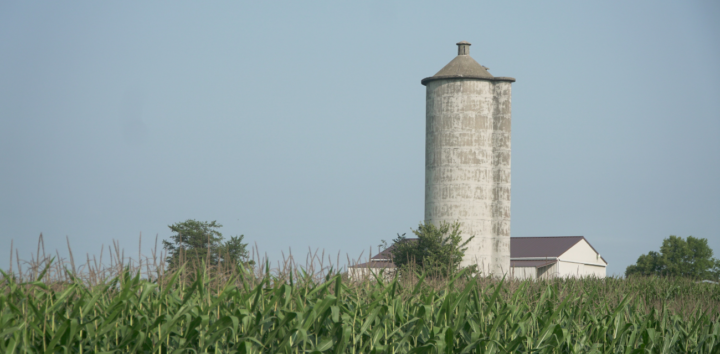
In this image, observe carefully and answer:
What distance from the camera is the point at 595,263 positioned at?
64438 mm

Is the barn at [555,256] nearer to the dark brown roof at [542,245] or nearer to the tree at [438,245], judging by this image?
the dark brown roof at [542,245]

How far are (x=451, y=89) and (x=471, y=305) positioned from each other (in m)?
37.5

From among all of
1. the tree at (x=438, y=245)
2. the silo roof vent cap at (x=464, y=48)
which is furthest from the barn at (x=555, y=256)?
the silo roof vent cap at (x=464, y=48)

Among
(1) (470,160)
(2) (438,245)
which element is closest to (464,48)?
(1) (470,160)

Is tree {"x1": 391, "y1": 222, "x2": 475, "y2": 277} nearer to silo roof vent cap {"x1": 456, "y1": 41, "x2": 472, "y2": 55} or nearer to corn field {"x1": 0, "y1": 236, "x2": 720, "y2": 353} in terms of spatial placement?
silo roof vent cap {"x1": 456, "y1": 41, "x2": 472, "y2": 55}

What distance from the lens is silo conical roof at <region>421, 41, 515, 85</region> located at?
1779 inches

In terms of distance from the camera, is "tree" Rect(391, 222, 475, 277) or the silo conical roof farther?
the silo conical roof

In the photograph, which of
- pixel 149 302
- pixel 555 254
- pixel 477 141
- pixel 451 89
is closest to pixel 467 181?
pixel 477 141

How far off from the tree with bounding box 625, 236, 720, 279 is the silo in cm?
3280

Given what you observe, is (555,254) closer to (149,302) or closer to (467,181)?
(467,181)

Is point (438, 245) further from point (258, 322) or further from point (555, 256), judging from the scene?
point (258, 322)

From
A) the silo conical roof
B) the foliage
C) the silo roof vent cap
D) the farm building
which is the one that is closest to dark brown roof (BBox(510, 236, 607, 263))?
the farm building

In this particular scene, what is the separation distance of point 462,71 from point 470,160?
6.06m

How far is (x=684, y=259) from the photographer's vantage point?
71.7m
